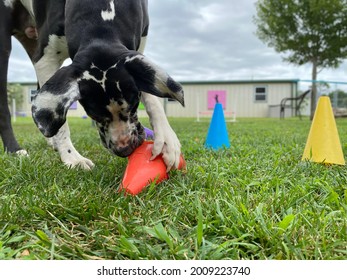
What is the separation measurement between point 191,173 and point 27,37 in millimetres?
2675

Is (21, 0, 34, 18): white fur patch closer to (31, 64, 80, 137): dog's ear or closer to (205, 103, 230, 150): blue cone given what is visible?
(31, 64, 80, 137): dog's ear

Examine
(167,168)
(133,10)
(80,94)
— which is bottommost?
(167,168)

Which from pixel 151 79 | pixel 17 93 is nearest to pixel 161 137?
pixel 151 79

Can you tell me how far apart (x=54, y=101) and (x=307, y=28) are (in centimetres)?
1650

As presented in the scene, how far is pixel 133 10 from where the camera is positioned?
2.49 meters

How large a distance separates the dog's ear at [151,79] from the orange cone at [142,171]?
43cm

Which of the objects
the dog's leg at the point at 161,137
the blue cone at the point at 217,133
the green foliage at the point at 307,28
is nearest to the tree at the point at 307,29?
the green foliage at the point at 307,28

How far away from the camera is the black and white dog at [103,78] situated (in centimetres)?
188

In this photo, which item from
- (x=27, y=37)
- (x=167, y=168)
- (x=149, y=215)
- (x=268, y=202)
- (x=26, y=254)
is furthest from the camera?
(x=27, y=37)

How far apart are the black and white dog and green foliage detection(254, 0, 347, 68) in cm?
1486

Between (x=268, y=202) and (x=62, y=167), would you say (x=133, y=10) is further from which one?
(x=268, y=202)

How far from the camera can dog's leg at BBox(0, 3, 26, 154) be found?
331cm

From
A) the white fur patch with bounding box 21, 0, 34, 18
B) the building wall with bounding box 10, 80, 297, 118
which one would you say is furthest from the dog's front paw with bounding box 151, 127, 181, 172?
the building wall with bounding box 10, 80, 297, 118
